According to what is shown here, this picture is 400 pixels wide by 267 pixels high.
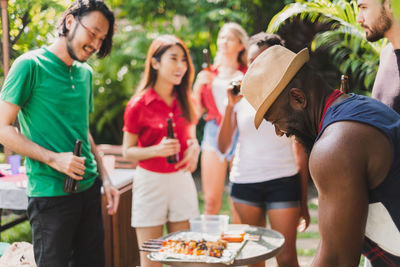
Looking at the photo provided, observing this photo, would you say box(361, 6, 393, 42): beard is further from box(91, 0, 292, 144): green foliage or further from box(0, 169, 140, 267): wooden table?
box(91, 0, 292, 144): green foliage

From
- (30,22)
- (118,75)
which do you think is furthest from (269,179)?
(118,75)

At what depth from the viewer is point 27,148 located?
6.98 ft

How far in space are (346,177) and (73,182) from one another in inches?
58.5

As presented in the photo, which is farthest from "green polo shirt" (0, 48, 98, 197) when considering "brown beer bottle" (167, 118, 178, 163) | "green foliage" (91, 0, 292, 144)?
"green foliage" (91, 0, 292, 144)

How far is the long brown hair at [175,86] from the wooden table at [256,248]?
3.16 feet

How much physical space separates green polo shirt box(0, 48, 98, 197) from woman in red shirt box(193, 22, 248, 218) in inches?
72.7

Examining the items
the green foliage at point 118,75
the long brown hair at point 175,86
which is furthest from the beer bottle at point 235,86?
the green foliage at point 118,75

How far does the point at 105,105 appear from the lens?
8.20 metres

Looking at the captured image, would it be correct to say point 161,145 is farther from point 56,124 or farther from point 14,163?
point 14,163

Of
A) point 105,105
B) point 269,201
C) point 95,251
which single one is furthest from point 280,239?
point 105,105

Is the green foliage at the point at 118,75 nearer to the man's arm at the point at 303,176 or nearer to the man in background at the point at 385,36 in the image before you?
the man's arm at the point at 303,176

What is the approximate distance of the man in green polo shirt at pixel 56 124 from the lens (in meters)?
2.15

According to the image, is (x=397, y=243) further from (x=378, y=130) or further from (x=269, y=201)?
(x=269, y=201)

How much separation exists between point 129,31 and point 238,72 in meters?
4.99
